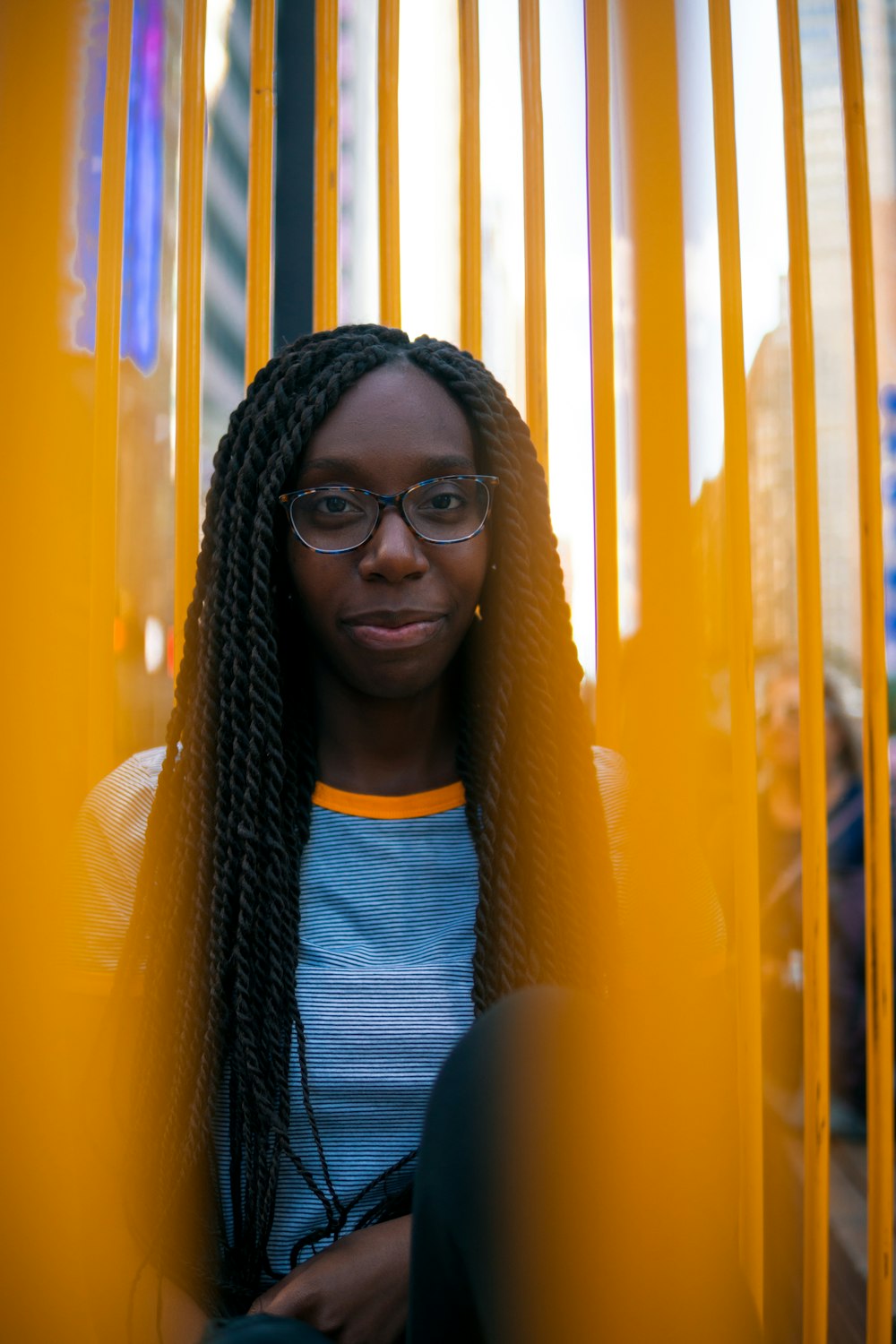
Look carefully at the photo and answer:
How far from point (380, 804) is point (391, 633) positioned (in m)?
0.22

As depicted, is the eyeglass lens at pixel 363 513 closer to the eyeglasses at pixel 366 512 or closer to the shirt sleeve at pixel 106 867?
the eyeglasses at pixel 366 512

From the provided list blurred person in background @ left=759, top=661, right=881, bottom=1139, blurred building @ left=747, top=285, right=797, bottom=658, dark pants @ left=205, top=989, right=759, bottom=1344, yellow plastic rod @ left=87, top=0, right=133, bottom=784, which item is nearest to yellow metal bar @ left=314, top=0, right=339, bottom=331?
yellow plastic rod @ left=87, top=0, right=133, bottom=784

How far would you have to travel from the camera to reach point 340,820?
116cm

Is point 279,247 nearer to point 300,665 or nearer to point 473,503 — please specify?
point 473,503

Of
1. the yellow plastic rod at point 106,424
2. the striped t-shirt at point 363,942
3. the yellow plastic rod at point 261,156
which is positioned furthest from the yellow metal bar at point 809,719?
the yellow plastic rod at point 106,424

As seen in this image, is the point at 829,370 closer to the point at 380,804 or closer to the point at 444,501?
the point at 444,501

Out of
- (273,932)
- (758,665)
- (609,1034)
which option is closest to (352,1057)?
(273,932)

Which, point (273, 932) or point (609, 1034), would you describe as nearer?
point (609, 1034)

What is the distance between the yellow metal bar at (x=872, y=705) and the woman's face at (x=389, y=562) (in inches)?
17.8

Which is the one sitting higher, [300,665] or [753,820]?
[300,665]

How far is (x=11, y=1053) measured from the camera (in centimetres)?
75

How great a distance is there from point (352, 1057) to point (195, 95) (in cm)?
111

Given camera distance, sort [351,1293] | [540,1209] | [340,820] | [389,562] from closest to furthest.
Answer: [540,1209] → [351,1293] → [389,562] → [340,820]

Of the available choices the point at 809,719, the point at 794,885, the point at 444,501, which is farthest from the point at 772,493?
the point at 794,885
